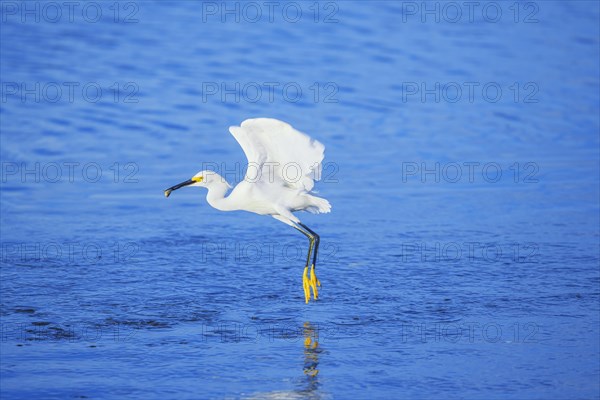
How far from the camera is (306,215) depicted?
13.9 meters

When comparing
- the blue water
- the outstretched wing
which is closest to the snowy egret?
the outstretched wing

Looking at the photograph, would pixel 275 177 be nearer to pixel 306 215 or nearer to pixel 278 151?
pixel 278 151

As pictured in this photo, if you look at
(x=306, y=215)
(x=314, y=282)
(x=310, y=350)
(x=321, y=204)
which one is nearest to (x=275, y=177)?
(x=321, y=204)

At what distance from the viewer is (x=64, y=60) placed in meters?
21.2

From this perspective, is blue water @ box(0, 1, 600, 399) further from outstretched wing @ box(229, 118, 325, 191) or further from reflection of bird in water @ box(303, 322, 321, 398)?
outstretched wing @ box(229, 118, 325, 191)

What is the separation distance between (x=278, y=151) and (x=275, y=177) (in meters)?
0.42

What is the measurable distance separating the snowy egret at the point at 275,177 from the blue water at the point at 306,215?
29.3 inches

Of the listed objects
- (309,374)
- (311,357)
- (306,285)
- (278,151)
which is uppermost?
(278,151)

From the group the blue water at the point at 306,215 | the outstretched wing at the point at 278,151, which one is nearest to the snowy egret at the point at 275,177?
the outstretched wing at the point at 278,151

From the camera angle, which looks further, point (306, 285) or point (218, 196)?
point (218, 196)

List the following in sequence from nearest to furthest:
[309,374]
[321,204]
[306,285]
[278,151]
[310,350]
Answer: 1. [309,374]
2. [310,350]
3. [306,285]
4. [278,151]
5. [321,204]

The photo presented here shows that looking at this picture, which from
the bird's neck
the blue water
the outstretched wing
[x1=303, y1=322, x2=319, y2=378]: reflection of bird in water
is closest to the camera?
[x1=303, y1=322, x2=319, y2=378]: reflection of bird in water

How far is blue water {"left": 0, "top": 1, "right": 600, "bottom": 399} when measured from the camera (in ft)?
28.7

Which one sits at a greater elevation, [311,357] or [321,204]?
[321,204]
